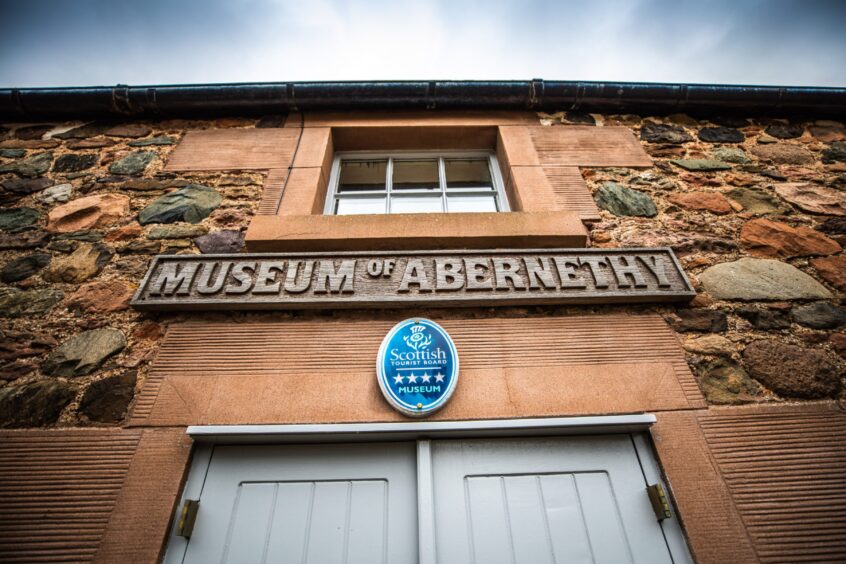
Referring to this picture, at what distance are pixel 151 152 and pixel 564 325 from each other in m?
3.58

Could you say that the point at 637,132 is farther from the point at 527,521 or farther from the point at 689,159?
the point at 527,521

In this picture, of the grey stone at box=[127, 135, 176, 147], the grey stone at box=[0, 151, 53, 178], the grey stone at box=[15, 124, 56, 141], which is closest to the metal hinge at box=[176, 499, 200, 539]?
the grey stone at box=[127, 135, 176, 147]

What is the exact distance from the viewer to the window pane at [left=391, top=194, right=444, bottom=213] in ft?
10.7

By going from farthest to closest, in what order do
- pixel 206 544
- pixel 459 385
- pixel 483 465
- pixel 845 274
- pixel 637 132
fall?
pixel 637 132, pixel 845 274, pixel 459 385, pixel 483 465, pixel 206 544

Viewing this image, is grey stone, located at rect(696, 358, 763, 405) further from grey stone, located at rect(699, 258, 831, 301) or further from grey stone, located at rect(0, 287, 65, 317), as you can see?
grey stone, located at rect(0, 287, 65, 317)

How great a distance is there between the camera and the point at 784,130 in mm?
3521

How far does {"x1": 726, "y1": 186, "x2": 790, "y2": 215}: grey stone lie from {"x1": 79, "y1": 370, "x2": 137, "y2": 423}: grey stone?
13.8ft

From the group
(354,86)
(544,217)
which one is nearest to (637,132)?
(544,217)

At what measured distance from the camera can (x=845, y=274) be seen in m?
2.49

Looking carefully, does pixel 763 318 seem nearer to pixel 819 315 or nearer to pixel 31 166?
pixel 819 315

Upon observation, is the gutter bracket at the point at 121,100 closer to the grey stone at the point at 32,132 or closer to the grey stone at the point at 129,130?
the grey stone at the point at 129,130

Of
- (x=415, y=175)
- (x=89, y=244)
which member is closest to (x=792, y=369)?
(x=415, y=175)

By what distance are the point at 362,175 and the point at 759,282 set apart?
315 cm

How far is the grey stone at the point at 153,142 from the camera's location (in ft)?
11.0
